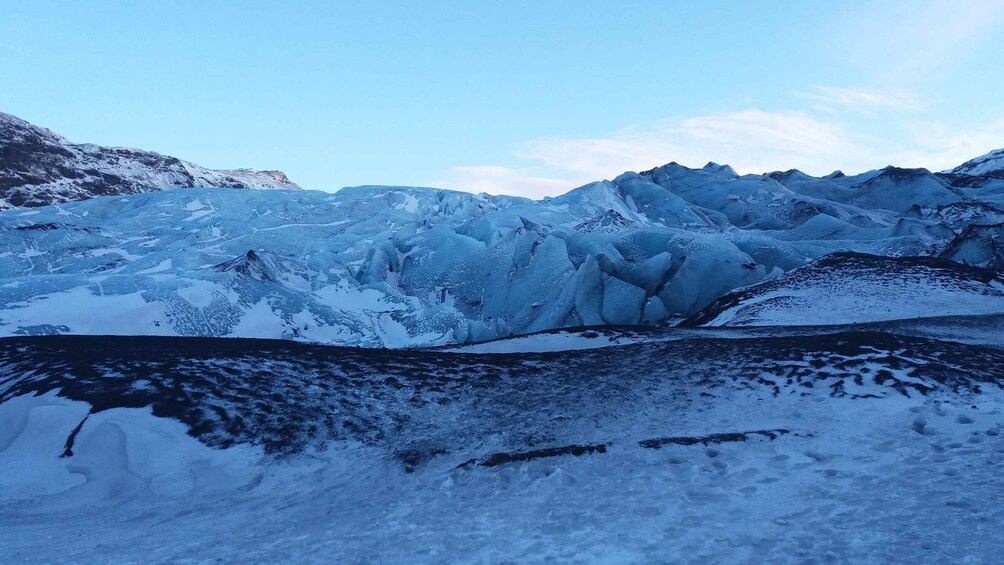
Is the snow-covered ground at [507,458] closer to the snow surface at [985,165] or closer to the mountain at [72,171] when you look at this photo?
the mountain at [72,171]

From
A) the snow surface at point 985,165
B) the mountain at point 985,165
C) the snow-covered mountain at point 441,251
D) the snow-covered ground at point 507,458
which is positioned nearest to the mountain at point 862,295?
the snow-covered mountain at point 441,251

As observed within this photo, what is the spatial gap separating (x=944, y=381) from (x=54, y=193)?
295 feet

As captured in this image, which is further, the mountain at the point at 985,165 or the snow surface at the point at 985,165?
the snow surface at the point at 985,165

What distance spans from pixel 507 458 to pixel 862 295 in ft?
53.9

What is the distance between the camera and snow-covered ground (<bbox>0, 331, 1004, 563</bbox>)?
5.15 m

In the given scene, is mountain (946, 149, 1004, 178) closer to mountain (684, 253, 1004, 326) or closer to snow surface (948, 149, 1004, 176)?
snow surface (948, 149, 1004, 176)

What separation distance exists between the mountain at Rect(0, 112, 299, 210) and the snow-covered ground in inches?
3056

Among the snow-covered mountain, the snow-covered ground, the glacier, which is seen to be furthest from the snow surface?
the snow-covered ground

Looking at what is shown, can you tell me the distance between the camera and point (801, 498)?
5.62 metres

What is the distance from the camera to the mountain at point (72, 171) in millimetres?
75812

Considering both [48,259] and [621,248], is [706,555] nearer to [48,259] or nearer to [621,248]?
[621,248]

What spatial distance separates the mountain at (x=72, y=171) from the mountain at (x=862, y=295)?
7700cm

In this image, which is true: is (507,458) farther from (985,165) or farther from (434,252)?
(985,165)

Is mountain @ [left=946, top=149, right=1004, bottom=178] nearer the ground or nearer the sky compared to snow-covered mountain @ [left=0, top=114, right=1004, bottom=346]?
nearer the sky
